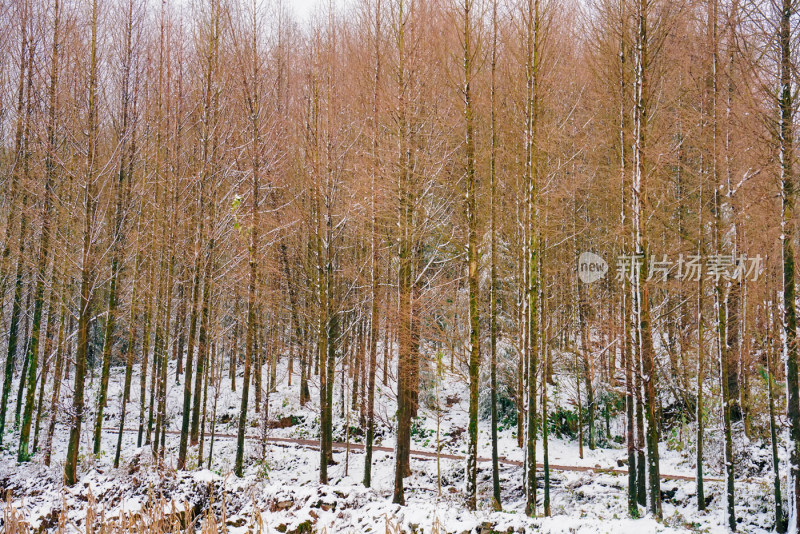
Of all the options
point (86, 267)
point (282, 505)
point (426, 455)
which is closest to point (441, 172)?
point (282, 505)

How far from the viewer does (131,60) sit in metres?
11.3

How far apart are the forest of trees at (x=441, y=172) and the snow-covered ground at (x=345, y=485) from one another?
33.8 inches

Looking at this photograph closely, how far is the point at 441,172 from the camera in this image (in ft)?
31.8

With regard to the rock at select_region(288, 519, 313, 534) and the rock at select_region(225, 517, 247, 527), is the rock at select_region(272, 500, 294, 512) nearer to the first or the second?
the rock at select_region(225, 517, 247, 527)

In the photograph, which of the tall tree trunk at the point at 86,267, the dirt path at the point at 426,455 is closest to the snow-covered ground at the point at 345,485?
the dirt path at the point at 426,455

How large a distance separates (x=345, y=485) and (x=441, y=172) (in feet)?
26.9

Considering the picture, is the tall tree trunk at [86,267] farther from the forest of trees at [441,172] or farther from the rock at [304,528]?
the rock at [304,528]

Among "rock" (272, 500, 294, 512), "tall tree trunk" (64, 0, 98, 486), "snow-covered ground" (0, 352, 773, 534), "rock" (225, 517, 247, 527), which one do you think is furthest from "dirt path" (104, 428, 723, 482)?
"rock" (225, 517, 247, 527)

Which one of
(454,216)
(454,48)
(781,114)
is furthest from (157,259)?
(781,114)

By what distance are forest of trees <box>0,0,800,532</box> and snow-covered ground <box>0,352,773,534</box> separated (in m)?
0.86

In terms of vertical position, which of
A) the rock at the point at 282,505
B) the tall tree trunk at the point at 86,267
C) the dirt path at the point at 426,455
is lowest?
the dirt path at the point at 426,455

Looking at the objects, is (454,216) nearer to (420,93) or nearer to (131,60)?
(420,93)

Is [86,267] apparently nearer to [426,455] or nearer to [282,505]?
[282,505]

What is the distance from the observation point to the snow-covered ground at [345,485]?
4922 millimetres
